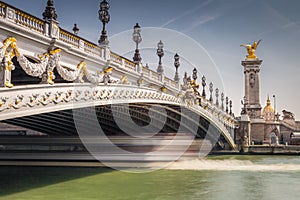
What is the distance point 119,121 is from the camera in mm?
30703

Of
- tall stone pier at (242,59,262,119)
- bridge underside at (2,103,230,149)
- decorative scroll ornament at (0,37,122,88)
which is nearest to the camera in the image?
decorative scroll ornament at (0,37,122,88)

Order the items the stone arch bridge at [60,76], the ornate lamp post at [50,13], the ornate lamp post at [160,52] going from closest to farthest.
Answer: the stone arch bridge at [60,76] → the ornate lamp post at [50,13] → the ornate lamp post at [160,52]

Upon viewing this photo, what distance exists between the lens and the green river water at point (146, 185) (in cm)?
1769

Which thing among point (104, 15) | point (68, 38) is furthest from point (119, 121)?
point (68, 38)

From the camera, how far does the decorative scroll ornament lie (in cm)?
1215

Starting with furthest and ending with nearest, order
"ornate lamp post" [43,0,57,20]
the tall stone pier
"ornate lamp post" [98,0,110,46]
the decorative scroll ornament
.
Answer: the tall stone pier, "ornate lamp post" [98,0,110,46], "ornate lamp post" [43,0,57,20], the decorative scroll ornament

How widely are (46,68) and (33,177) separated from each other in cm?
1124

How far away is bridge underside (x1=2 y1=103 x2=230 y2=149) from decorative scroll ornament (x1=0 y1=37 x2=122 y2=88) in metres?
5.85

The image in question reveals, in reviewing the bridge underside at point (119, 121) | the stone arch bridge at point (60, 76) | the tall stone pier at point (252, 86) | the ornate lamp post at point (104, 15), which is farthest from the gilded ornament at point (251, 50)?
the ornate lamp post at point (104, 15)

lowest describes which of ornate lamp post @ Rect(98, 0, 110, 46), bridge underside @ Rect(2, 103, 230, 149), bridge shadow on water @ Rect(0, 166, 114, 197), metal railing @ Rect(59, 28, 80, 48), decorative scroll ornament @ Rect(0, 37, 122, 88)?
bridge shadow on water @ Rect(0, 166, 114, 197)

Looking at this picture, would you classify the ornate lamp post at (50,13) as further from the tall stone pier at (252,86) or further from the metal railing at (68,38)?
the tall stone pier at (252,86)

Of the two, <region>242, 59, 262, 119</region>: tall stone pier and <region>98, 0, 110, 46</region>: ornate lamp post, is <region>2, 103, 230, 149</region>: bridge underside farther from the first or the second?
<region>242, 59, 262, 119</region>: tall stone pier

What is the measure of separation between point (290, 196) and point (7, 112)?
11888 mm

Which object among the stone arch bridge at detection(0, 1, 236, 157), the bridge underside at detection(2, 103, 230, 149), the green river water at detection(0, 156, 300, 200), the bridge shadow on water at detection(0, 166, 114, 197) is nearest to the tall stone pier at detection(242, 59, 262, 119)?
the bridge underside at detection(2, 103, 230, 149)
